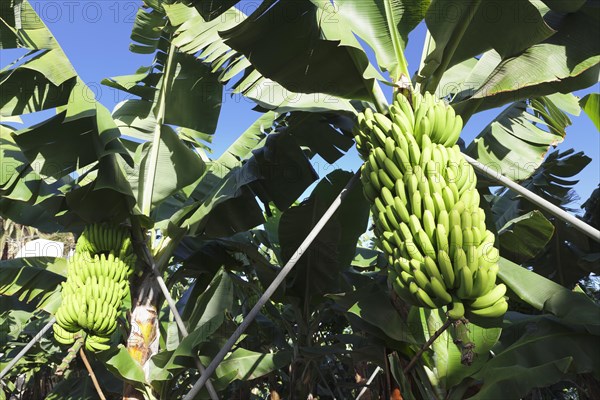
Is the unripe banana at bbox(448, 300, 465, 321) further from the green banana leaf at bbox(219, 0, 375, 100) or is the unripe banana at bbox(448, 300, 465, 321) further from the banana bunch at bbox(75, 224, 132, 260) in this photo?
the banana bunch at bbox(75, 224, 132, 260)

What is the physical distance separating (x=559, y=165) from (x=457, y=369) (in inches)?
112

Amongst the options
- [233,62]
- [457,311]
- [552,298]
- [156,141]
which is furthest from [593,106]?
[156,141]

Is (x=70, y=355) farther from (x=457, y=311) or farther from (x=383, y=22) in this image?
(x=383, y=22)

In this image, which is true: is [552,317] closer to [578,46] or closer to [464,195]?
[464,195]

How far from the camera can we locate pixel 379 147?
2.43 metres

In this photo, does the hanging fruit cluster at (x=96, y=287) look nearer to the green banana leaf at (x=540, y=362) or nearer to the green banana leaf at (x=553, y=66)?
the green banana leaf at (x=540, y=362)

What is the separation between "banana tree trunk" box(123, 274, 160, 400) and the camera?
354cm

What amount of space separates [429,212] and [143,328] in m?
2.61

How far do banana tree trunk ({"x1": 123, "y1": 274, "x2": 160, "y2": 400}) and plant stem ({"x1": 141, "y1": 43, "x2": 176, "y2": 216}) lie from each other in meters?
0.64

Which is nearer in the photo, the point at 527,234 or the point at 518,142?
the point at 527,234

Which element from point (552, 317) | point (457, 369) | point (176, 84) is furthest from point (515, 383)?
point (176, 84)

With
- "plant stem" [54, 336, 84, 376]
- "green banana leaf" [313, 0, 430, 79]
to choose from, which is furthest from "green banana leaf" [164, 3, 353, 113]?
"plant stem" [54, 336, 84, 376]

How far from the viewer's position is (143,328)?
3.63m

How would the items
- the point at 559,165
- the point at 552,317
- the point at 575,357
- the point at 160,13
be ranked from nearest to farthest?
the point at 575,357 < the point at 552,317 < the point at 160,13 < the point at 559,165
